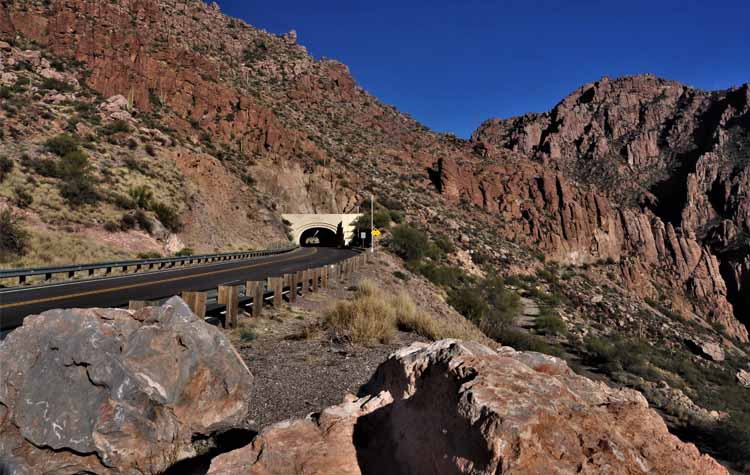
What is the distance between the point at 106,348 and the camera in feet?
12.6

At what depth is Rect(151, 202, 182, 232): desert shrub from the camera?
28359 millimetres

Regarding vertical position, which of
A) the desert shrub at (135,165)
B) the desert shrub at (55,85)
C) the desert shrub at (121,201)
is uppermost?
the desert shrub at (55,85)

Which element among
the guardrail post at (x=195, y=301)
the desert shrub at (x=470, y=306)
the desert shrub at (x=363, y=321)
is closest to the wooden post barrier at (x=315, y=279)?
the desert shrub at (x=363, y=321)

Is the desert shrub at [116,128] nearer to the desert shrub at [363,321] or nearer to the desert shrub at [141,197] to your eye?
the desert shrub at [141,197]

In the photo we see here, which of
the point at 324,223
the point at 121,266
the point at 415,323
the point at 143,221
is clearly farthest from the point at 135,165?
the point at 415,323

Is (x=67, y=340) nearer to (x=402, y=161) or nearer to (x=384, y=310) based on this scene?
(x=384, y=310)

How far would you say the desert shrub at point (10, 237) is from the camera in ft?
59.9

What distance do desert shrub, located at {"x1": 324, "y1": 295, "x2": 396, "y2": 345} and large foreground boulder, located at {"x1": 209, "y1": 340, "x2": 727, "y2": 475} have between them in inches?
214

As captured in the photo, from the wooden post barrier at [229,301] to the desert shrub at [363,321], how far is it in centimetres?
200

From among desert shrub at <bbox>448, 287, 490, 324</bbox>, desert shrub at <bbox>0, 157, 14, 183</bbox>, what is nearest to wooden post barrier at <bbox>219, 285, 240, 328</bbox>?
desert shrub at <bbox>448, 287, 490, 324</bbox>

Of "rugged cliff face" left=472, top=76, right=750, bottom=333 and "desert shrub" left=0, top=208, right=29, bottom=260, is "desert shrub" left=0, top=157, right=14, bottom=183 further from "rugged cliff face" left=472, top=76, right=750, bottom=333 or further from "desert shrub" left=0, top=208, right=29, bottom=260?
"rugged cliff face" left=472, top=76, right=750, bottom=333

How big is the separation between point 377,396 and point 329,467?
73cm

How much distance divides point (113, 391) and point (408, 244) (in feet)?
104

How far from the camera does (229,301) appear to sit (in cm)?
907
